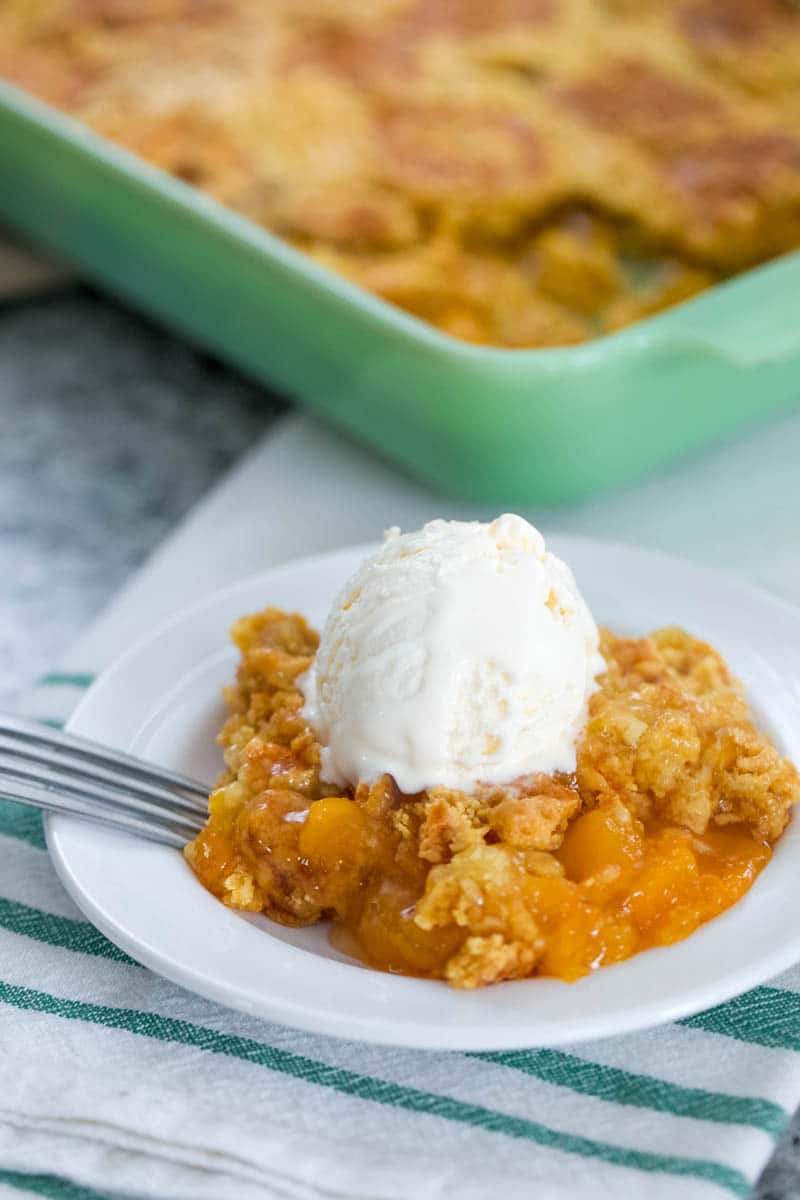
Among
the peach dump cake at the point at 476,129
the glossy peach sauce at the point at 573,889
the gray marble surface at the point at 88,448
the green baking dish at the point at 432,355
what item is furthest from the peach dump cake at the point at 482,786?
the peach dump cake at the point at 476,129

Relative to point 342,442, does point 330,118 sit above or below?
above

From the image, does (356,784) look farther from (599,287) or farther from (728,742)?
(599,287)

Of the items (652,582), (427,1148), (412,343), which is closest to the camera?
(427,1148)

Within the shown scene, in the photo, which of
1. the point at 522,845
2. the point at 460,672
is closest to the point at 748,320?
the point at 460,672

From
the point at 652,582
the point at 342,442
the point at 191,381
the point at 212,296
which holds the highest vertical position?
the point at 652,582

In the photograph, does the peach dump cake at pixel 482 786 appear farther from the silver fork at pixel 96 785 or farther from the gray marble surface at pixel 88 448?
the gray marble surface at pixel 88 448

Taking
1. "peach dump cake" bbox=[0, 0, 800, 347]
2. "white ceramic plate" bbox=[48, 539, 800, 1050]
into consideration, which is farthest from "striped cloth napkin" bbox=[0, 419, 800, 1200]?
"peach dump cake" bbox=[0, 0, 800, 347]

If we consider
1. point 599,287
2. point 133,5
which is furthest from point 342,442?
point 133,5
